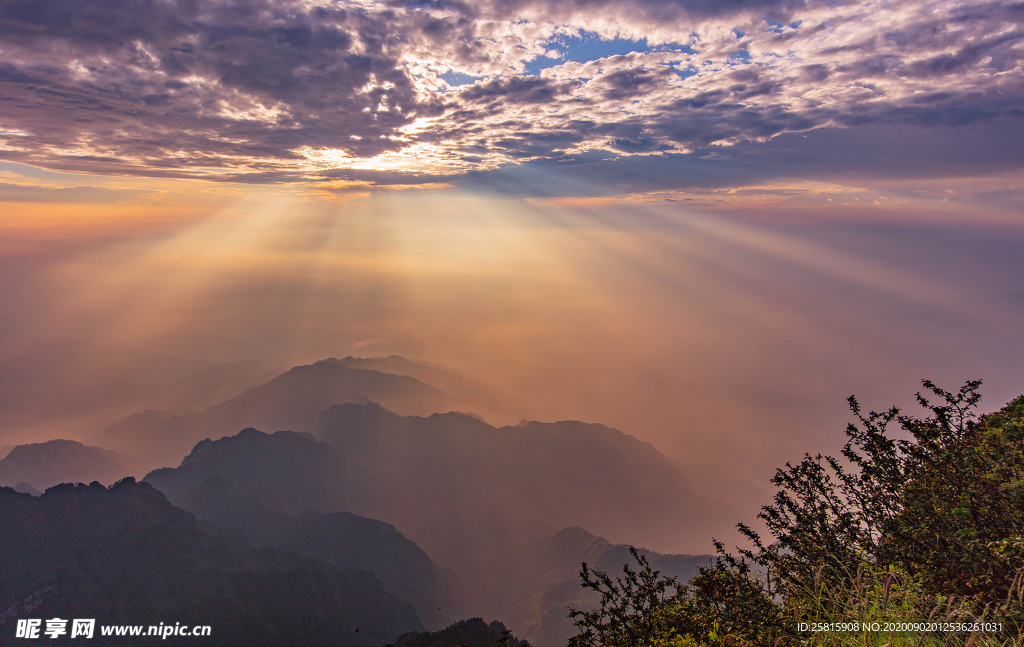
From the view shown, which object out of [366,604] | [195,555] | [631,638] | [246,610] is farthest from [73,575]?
[631,638]

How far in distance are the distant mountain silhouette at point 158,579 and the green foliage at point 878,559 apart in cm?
13777

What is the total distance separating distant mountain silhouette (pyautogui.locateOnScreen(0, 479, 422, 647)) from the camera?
10806 cm

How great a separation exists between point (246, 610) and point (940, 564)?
14963 cm

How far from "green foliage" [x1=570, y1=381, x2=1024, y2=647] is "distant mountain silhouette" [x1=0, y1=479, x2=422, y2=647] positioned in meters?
138

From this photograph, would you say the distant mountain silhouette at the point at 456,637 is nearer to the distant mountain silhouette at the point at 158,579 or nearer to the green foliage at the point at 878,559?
the distant mountain silhouette at the point at 158,579

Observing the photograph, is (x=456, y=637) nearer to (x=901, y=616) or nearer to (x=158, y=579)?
(x=158, y=579)

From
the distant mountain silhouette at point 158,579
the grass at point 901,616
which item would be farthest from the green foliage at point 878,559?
the distant mountain silhouette at point 158,579

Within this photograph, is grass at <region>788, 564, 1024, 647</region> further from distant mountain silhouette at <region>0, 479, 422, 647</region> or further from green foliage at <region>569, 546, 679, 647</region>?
distant mountain silhouette at <region>0, 479, 422, 647</region>

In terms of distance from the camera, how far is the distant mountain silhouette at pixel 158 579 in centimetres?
10806

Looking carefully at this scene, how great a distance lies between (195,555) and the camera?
135 meters

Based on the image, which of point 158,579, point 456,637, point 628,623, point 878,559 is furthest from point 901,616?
point 158,579

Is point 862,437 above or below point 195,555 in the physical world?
above

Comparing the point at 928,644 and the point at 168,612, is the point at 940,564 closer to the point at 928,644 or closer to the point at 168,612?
the point at 928,644

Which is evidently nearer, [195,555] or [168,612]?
[168,612]
